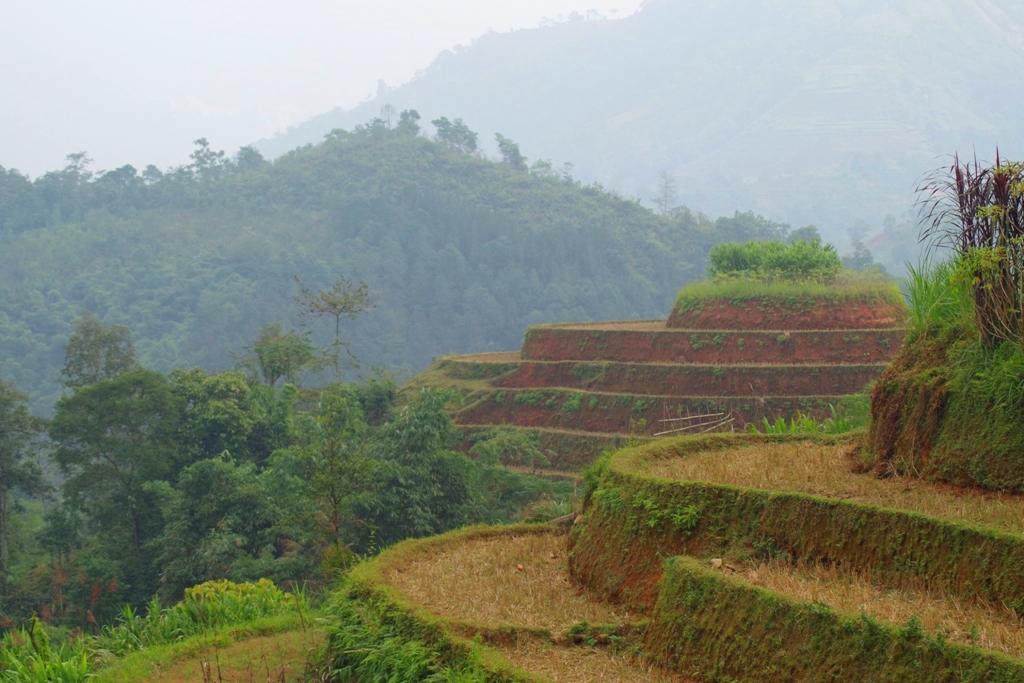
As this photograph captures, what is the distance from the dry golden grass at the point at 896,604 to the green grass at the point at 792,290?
20.0 meters

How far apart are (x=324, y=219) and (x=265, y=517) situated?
49879 mm

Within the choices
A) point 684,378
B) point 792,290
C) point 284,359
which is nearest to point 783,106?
point 284,359

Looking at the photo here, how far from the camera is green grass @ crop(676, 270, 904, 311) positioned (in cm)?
2559

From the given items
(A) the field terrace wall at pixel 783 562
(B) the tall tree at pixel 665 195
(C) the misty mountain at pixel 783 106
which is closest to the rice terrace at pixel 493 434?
(A) the field terrace wall at pixel 783 562

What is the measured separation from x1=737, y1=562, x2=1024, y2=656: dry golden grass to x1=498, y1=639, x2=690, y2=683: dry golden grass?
73 cm

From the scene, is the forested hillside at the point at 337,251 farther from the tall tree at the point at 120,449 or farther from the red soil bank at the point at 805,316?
the red soil bank at the point at 805,316

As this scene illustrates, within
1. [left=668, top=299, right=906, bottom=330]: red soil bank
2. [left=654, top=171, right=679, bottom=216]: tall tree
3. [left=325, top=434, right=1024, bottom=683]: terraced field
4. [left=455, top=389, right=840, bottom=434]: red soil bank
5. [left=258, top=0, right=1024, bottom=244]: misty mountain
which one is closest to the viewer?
[left=325, top=434, right=1024, bottom=683]: terraced field

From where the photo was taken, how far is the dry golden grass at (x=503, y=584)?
6.99m

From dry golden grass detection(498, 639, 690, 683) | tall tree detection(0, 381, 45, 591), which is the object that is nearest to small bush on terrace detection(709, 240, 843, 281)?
tall tree detection(0, 381, 45, 591)

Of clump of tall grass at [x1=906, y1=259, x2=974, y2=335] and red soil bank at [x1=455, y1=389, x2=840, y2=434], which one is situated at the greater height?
clump of tall grass at [x1=906, y1=259, x2=974, y2=335]

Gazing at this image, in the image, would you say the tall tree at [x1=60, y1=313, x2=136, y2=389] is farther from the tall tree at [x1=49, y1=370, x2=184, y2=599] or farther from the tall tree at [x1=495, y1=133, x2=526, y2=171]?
the tall tree at [x1=495, y1=133, x2=526, y2=171]

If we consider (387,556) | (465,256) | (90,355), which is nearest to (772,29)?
(465,256)

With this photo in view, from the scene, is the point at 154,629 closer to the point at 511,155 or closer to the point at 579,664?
the point at 579,664

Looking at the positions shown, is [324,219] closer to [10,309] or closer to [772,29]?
[10,309]
